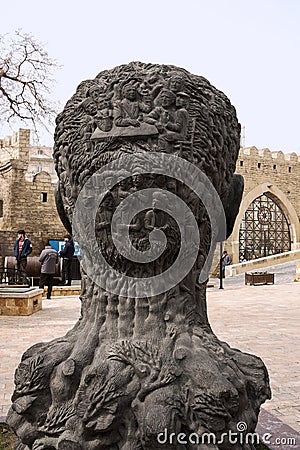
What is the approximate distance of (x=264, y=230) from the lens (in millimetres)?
26312

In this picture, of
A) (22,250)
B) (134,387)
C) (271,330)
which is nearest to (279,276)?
(22,250)

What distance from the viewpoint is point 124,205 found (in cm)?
164

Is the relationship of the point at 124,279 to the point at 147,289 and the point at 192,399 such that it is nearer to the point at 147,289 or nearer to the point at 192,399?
the point at 147,289

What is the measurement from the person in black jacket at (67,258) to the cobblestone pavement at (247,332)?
1283 millimetres

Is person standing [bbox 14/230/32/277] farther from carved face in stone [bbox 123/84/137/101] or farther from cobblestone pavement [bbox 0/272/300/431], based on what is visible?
carved face in stone [bbox 123/84/137/101]

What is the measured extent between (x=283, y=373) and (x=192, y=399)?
3.61 m

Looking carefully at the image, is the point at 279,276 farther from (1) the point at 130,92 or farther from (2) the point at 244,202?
(1) the point at 130,92

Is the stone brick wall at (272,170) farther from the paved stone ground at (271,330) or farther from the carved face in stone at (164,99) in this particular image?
the carved face in stone at (164,99)

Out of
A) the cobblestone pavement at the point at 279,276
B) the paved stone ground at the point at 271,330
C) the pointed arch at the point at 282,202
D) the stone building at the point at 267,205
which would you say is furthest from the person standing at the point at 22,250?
the pointed arch at the point at 282,202

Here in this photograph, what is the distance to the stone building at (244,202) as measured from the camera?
2177 centimetres

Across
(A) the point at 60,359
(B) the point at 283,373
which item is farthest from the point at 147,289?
(B) the point at 283,373

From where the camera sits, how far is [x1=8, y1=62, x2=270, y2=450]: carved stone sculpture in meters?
1.46

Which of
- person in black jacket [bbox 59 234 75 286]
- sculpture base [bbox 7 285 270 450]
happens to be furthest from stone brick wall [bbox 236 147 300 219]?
sculpture base [bbox 7 285 270 450]

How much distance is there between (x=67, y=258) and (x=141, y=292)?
36.9ft
